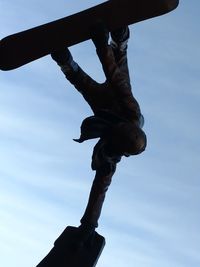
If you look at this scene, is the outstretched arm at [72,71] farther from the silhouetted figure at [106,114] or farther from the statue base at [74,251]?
the statue base at [74,251]

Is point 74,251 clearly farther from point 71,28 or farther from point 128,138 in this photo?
point 71,28

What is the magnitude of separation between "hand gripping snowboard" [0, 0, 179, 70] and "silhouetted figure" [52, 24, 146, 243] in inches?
4.5

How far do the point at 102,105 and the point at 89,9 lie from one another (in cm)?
Result: 78

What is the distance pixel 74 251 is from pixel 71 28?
68.9 inches

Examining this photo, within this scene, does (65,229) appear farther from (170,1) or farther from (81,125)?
(170,1)

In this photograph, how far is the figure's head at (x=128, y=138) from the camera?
175 inches

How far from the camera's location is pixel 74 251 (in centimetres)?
449

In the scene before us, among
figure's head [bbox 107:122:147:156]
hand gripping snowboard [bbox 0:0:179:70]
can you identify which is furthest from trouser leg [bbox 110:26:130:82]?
figure's head [bbox 107:122:147:156]

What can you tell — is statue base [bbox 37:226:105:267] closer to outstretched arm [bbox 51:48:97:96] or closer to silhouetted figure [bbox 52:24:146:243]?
silhouetted figure [bbox 52:24:146:243]

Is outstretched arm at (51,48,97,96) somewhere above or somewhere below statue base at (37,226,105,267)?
above

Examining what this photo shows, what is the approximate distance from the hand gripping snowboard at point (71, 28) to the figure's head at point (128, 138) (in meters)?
0.78

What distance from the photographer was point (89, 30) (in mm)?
4516

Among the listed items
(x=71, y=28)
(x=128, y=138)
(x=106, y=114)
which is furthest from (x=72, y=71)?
(x=128, y=138)

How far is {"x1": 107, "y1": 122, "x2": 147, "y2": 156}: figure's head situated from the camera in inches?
175
